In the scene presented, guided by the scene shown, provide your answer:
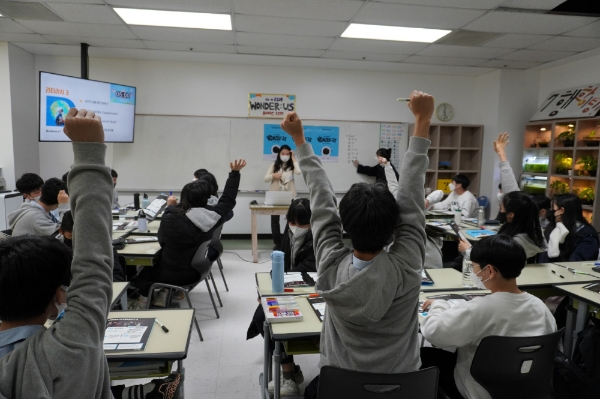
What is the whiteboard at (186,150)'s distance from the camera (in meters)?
6.07

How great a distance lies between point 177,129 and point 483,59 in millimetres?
4553

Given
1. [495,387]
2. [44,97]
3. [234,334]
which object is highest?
[44,97]

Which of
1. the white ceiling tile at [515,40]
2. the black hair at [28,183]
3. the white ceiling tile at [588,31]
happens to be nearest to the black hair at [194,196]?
the black hair at [28,183]

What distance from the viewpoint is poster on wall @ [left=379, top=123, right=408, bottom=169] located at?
258 inches

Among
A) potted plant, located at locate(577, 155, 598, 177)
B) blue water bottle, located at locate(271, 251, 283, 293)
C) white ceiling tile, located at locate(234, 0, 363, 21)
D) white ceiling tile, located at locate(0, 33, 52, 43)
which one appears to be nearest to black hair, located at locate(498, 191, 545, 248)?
blue water bottle, located at locate(271, 251, 283, 293)

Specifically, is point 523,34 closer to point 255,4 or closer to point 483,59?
point 483,59

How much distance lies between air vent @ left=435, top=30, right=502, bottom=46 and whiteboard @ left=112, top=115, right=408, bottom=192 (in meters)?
2.08

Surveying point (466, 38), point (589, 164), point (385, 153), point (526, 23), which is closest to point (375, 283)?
point (526, 23)

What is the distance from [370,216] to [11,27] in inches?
205

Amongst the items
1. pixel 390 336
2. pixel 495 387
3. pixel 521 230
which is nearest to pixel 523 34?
pixel 521 230

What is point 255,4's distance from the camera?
359 centimetres

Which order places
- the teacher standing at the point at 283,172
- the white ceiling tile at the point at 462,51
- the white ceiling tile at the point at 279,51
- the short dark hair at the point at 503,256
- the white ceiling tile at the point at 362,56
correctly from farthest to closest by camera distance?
the teacher standing at the point at 283,172 < the white ceiling tile at the point at 362,56 < the white ceiling tile at the point at 279,51 < the white ceiling tile at the point at 462,51 < the short dark hair at the point at 503,256

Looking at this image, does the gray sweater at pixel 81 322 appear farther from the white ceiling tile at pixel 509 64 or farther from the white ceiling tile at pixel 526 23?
the white ceiling tile at pixel 509 64

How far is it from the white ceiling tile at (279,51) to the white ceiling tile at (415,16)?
4.58ft
